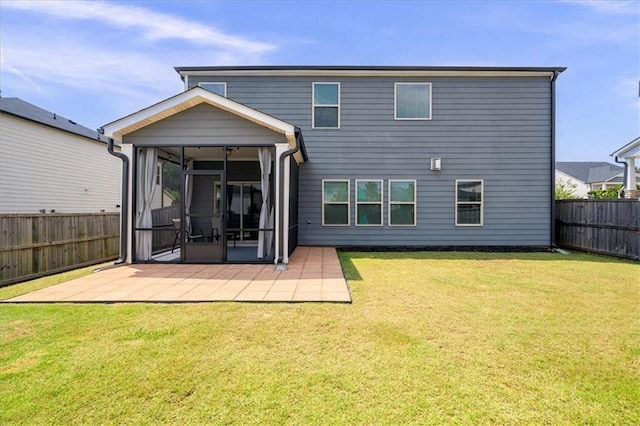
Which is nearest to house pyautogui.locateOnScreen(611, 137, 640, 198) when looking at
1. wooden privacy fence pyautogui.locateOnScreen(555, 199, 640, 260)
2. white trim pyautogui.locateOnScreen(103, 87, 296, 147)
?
wooden privacy fence pyautogui.locateOnScreen(555, 199, 640, 260)

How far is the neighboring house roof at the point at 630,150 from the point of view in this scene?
11.0 metres

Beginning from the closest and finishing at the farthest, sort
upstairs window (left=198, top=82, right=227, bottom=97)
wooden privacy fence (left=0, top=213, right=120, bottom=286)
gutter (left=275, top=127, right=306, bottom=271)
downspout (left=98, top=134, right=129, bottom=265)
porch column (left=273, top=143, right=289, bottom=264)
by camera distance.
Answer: wooden privacy fence (left=0, top=213, right=120, bottom=286) → gutter (left=275, top=127, right=306, bottom=271) → porch column (left=273, top=143, right=289, bottom=264) → downspout (left=98, top=134, right=129, bottom=265) → upstairs window (left=198, top=82, right=227, bottom=97)

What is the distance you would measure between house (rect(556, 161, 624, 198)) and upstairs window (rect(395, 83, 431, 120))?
24.3 m

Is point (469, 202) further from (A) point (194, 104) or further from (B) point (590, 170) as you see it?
(B) point (590, 170)

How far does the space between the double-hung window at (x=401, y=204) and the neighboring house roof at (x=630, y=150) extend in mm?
8124

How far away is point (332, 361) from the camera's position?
8.93 ft

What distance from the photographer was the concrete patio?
445 centimetres

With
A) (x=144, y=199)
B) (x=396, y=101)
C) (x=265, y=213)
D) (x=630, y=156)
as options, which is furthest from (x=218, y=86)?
(x=630, y=156)

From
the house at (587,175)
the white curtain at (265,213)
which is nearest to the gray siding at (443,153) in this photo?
the white curtain at (265,213)

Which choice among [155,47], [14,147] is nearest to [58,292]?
[14,147]

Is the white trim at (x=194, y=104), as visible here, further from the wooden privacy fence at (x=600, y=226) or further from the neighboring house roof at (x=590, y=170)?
the neighboring house roof at (x=590, y=170)

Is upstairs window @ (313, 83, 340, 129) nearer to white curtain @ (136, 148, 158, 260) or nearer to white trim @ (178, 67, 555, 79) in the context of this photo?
white trim @ (178, 67, 555, 79)

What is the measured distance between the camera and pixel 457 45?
36.7ft

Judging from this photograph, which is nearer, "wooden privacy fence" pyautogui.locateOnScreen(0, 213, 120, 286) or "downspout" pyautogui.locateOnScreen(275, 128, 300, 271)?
"wooden privacy fence" pyautogui.locateOnScreen(0, 213, 120, 286)
